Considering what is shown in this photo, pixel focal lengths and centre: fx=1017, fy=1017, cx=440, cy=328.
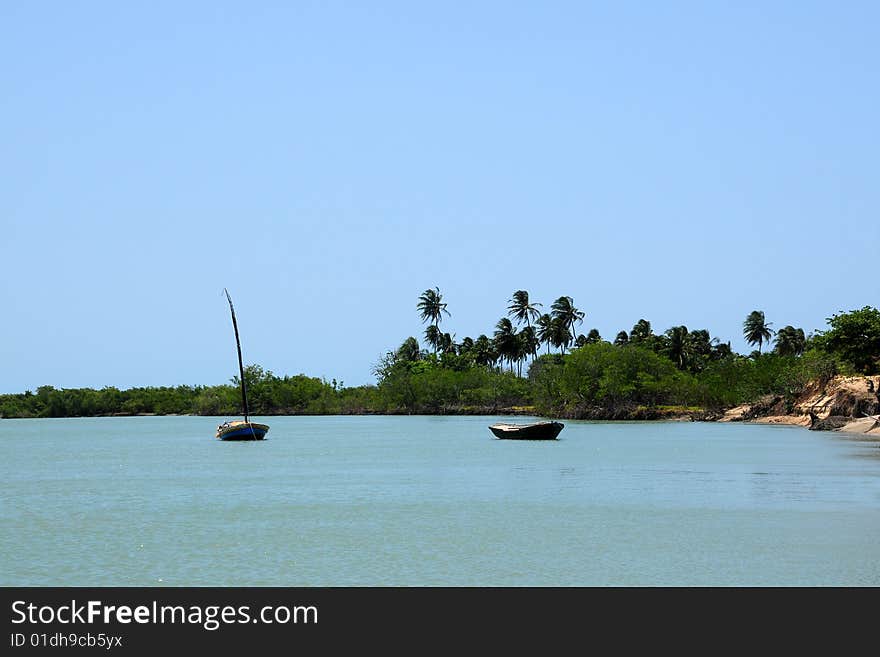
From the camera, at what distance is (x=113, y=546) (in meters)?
33.6

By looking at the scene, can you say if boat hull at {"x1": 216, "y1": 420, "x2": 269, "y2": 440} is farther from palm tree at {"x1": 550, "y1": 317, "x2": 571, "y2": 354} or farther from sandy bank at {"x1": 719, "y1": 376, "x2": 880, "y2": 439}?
palm tree at {"x1": 550, "y1": 317, "x2": 571, "y2": 354}

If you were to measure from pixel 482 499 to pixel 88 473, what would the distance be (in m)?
32.2

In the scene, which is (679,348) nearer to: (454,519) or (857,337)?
(857,337)

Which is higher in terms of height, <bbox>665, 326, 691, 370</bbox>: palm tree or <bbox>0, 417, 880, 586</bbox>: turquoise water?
<bbox>665, 326, 691, 370</bbox>: palm tree

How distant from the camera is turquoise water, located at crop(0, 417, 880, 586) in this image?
28.3 m

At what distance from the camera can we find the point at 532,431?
99.9 metres

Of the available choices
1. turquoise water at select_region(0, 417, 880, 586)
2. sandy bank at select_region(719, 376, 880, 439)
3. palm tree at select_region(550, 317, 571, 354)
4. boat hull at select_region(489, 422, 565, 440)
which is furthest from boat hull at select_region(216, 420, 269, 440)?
palm tree at select_region(550, 317, 571, 354)

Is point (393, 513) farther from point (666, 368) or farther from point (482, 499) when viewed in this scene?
point (666, 368)

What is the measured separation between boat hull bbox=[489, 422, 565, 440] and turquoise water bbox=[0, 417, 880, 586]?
61.8ft

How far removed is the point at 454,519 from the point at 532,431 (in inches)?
2383

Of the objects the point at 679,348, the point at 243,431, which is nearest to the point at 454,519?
the point at 243,431

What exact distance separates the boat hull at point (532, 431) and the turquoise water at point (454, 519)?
18.9 m

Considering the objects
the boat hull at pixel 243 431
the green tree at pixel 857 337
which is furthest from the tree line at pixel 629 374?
the boat hull at pixel 243 431
